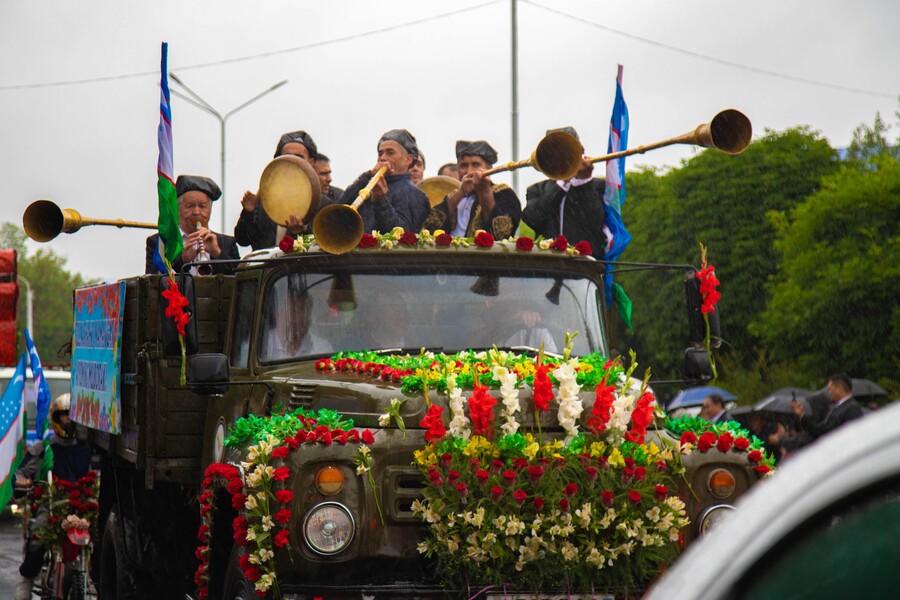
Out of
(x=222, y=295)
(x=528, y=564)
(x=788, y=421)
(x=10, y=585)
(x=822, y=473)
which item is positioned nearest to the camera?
(x=822, y=473)

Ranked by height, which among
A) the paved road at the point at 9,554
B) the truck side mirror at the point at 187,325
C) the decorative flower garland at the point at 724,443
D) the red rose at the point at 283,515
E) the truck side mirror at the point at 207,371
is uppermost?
the truck side mirror at the point at 187,325

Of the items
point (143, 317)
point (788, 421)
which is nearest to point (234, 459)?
point (143, 317)

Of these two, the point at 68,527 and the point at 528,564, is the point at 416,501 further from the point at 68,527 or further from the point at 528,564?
the point at 68,527

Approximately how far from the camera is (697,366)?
24.8 ft

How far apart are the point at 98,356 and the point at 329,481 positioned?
448 cm

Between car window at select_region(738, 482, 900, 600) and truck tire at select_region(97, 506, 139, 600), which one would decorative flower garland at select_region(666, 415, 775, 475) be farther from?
car window at select_region(738, 482, 900, 600)

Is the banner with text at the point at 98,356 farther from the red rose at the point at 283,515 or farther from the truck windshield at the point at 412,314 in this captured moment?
the red rose at the point at 283,515

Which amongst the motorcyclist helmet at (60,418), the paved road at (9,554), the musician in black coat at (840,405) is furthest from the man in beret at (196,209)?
the musician in black coat at (840,405)

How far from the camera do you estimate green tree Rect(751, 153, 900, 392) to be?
35.2 meters

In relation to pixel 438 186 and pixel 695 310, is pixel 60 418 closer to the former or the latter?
pixel 438 186

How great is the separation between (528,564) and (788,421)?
1566 centimetres

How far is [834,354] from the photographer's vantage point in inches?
1437

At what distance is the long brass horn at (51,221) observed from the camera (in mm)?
10477

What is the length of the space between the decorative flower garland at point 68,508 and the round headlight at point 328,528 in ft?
20.2
